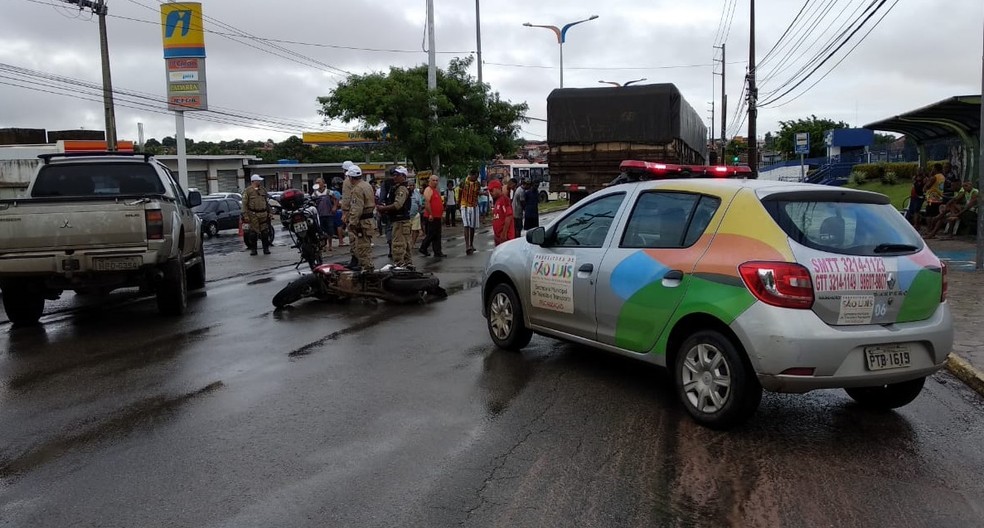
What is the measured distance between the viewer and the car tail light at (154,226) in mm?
8742

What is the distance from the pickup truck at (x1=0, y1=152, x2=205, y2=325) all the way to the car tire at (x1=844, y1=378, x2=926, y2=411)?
7.16m

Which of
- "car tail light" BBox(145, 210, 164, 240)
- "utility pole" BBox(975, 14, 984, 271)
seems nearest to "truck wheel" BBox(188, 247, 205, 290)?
"car tail light" BBox(145, 210, 164, 240)

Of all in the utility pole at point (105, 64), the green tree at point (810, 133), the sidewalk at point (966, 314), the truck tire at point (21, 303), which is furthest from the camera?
the green tree at point (810, 133)

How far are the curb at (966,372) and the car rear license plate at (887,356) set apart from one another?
1.60 metres

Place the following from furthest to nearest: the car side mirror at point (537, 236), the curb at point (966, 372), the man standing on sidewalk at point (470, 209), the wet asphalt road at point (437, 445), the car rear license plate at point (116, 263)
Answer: the man standing on sidewalk at point (470, 209), the car rear license plate at point (116, 263), the car side mirror at point (537, 236), the curb at point (966, 372), the wet asphalt road at point (437, 445)

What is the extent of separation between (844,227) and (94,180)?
8807 millimetres

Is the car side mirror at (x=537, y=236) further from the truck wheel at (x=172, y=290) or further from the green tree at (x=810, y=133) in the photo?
the green tree at (x=810, y=133)

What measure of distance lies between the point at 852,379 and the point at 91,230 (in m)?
7.57

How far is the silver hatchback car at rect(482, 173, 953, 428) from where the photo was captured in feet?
15.4

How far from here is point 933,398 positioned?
6.09 m

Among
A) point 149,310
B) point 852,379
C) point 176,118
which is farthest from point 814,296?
point 176,118

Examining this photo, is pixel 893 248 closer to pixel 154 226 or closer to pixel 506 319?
pixel 506 319

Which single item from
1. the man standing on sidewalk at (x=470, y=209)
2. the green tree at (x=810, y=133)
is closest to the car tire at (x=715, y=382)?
the man standing on sidewalk at (x=470, y=209)

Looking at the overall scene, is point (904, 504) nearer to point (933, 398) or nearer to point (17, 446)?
point (933, 398)
